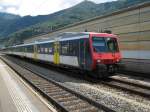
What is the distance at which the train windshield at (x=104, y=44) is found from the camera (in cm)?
1733

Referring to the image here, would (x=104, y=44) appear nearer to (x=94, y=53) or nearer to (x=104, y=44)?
(x=104, y=44)

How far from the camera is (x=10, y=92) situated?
13625 millimetres

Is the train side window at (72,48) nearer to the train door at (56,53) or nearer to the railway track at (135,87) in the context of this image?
the train door at (56,53)

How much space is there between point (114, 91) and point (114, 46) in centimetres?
533

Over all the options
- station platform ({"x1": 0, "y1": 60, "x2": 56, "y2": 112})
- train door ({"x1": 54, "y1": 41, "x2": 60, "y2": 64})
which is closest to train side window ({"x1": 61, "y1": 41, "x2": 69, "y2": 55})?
train door ({"x1": 54, "y1": 41, "x2": 60, "y2": 64})

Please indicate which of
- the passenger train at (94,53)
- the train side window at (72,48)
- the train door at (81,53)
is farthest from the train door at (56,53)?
the train door at (81,53)

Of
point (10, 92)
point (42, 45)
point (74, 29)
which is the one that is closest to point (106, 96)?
point (10, 92)

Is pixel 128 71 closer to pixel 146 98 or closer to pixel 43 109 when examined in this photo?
pixel 146 98

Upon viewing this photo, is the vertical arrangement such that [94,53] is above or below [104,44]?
below

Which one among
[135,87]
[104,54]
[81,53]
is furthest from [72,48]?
[135,87]

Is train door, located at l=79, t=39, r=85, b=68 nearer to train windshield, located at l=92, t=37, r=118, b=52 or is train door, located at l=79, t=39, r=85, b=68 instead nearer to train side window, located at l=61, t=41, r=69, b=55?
train windshield, located at l=92, t=37, r=118, b=52

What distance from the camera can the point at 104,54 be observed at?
17.3 metres

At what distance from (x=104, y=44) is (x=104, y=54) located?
2.42 feet

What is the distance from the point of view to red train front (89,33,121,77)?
54.7 feet
